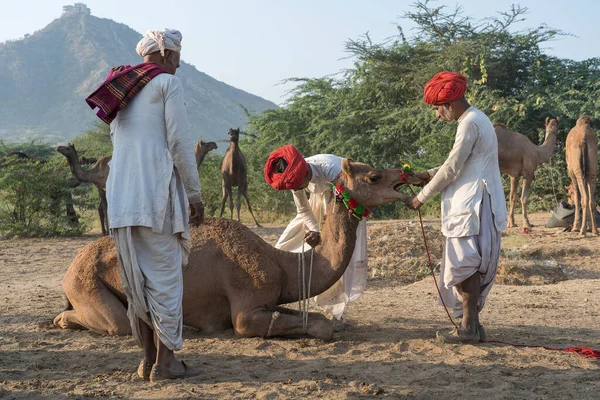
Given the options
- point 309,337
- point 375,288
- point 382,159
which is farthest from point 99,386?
point 382,159

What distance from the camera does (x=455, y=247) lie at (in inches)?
204

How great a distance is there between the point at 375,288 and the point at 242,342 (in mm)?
3544

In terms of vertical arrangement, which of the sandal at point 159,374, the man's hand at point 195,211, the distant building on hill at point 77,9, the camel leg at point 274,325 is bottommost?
the sandal at point 159,374

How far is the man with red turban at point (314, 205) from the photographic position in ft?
17.3

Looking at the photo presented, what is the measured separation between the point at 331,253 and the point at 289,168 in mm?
754

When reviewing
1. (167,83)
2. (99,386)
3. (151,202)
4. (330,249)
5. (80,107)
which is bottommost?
(99,386)

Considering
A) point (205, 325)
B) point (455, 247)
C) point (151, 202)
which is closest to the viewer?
point (151, 202)

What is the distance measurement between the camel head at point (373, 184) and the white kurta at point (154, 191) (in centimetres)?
143

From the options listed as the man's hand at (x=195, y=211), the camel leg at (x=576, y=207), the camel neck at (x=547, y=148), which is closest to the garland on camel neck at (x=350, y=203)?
the man's hand at (x=195, y=211)

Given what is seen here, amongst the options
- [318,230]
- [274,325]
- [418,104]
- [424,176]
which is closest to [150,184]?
[274,325]

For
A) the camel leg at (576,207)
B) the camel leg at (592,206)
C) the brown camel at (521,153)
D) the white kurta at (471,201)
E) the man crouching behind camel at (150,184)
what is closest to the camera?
the man crouching behind camel at (150,184)

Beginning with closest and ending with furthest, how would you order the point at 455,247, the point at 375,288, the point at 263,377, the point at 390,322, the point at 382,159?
the point at 263,377, the point at 455,247, the point at 390,322, the point at 375,288, the point at 382,159

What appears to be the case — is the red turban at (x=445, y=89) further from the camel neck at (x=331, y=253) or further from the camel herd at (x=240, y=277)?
the camel neck at (x=331, y=253)

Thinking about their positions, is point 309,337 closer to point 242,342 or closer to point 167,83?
point 242,342
